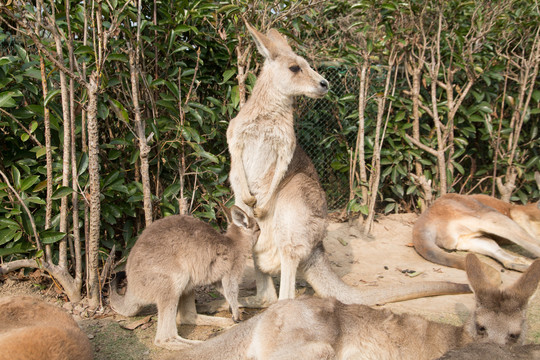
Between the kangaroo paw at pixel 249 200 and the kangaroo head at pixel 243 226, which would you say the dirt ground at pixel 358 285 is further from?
the kangaroo paw at pixel 249 200

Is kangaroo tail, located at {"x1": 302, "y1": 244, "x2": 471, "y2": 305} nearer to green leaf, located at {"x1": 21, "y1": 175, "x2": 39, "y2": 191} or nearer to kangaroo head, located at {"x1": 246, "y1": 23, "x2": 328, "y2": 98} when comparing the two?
kangaroo head, located at {"x1": 246, "y1": 23, "x2": 328, "y2": 98}

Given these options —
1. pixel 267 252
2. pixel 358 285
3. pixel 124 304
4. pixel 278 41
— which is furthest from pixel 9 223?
pixel 358 285

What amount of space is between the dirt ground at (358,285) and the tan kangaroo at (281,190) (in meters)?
0.38

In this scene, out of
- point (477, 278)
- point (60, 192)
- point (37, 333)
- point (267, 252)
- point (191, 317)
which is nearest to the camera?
point (37, 333)

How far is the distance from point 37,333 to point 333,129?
5.09 meters

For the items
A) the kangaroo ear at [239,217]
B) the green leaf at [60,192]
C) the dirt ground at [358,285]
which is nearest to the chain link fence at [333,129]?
the dirt ground at [358,285]

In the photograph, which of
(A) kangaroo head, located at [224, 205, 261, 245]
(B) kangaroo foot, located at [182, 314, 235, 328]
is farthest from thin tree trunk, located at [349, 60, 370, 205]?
(B) kangaroo foot, located at [182, 314, 235, 328]

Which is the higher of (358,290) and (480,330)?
(480,330)

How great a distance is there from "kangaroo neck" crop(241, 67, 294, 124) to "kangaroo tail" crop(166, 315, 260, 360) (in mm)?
2046

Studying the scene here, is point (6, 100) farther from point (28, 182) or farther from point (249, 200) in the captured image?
point (249, 200)

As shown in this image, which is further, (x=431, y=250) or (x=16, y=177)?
(x=431, y=250)

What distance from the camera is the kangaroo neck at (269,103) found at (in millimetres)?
4129

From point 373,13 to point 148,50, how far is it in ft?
10.2

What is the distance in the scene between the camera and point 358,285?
4.69 meters
